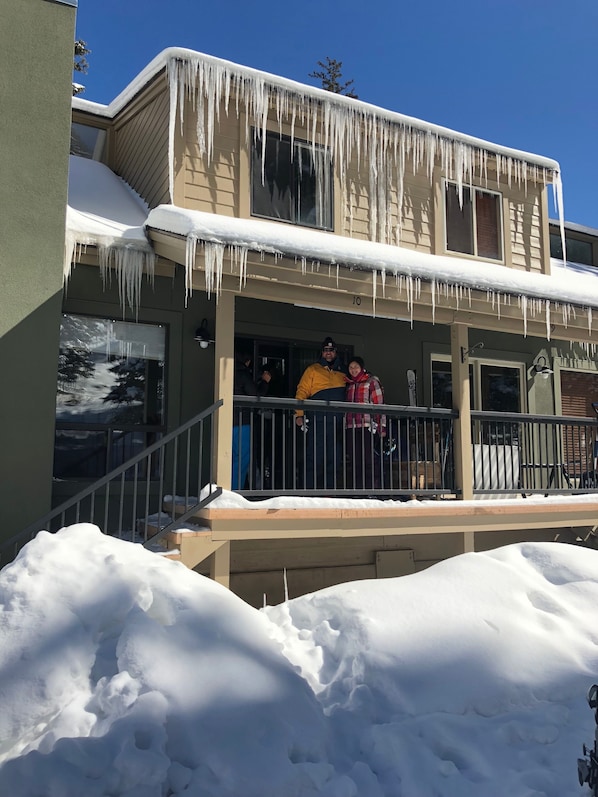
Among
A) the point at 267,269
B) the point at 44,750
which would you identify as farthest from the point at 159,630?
the point at 267,269

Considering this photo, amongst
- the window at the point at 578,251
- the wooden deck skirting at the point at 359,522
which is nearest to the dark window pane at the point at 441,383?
the wooden deck skirting at the point at 359,522

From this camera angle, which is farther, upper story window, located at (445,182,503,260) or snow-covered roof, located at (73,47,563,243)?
upper story window, located at (445,182,503,260)

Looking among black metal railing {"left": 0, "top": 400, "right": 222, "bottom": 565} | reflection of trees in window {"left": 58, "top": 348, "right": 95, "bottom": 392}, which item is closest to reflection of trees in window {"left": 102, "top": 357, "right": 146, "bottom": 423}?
reflection of trees in window {"left": 58, "top": 348, "right": 95, "bottom": 392}

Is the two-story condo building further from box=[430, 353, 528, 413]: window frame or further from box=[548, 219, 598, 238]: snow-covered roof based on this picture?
box=[548, 219, 598, 238]: snow-covered roof

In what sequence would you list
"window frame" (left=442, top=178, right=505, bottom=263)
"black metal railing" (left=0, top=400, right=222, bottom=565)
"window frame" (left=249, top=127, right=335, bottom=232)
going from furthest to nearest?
"window frame" (left=442, top=178, right=505, bottom=263), "window frame" (left=249, top=127, right=335, bottom=232), "black metal railing" (left=0, top=400, right=222, bottom=565)

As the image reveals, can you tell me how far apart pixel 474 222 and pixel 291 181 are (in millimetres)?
2891

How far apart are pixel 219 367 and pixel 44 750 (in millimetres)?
3543

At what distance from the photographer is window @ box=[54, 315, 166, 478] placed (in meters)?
6.46

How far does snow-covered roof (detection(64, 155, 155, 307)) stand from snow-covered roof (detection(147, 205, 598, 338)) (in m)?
0.32

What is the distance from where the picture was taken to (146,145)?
7.74 metres

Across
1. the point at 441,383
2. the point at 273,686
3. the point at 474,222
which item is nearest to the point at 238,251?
the point at 273,686

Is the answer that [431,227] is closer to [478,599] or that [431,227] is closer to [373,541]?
[373,541]

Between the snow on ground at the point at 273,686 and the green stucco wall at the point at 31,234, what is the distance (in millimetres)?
1294

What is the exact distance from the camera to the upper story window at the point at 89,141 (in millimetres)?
8562
